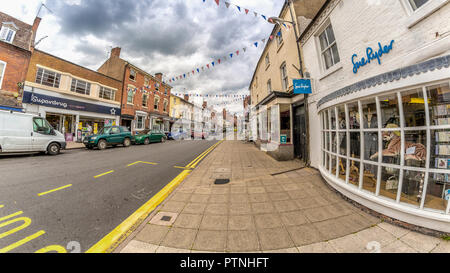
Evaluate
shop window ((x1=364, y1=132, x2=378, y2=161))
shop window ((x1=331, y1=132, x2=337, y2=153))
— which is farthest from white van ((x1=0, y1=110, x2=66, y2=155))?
shop window ((x1=364, y1=132, x2=378, y2=161))

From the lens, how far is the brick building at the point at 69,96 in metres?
11.4

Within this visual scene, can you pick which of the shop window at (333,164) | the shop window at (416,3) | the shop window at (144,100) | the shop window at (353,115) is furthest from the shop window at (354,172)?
the shop window at (144,100)

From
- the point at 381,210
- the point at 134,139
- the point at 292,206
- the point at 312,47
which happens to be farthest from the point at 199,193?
the point at 134,139

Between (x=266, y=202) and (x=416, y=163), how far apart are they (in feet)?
9.24

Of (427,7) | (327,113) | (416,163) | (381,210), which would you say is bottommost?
(381,210)

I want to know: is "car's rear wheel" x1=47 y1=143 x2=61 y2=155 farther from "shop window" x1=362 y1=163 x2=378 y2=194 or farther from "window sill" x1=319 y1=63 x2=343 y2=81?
"window sill" x1=319 y1=63 x2=343 y2=81

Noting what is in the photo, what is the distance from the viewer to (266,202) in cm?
322

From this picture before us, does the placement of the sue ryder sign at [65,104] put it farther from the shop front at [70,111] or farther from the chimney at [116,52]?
the chimney at [116,52]

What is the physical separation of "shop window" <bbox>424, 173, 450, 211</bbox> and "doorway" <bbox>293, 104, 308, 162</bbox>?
3872 millimetres

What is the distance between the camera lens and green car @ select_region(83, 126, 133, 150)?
10016mm

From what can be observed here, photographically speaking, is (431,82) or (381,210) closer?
(431,82)

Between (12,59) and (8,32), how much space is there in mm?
2843

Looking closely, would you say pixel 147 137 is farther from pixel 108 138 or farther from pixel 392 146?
pixel 392 146
